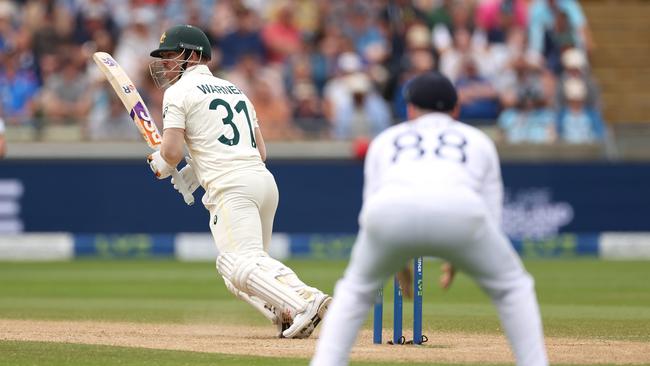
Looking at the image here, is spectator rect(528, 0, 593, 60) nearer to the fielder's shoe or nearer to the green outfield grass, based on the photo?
the green outfield grass

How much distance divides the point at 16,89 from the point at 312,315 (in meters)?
9.49

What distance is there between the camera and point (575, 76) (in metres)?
16.0

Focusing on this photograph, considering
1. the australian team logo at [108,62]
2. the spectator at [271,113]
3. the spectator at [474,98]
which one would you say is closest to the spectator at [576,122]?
the spectator at [474,98]

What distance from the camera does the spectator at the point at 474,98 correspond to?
51.7 ft

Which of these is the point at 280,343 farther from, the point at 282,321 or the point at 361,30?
the point at 361,30

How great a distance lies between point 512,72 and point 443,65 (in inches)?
33.3

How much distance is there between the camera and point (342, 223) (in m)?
15.9

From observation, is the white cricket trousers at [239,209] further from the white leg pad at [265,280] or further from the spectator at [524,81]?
the spectator at [524,81]

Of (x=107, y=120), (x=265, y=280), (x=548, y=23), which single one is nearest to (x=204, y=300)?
(x=265, y=280)

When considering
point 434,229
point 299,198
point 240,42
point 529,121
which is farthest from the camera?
point 240,42

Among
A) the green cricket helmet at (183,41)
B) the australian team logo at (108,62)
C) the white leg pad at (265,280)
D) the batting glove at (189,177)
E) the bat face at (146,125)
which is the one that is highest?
the green cricket helmet at (183,41)

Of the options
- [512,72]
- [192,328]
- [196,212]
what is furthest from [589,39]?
[192,328]

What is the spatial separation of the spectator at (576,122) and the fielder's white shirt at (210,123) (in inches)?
354

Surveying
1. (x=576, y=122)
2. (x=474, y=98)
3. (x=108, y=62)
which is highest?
(x=108, y=62)
